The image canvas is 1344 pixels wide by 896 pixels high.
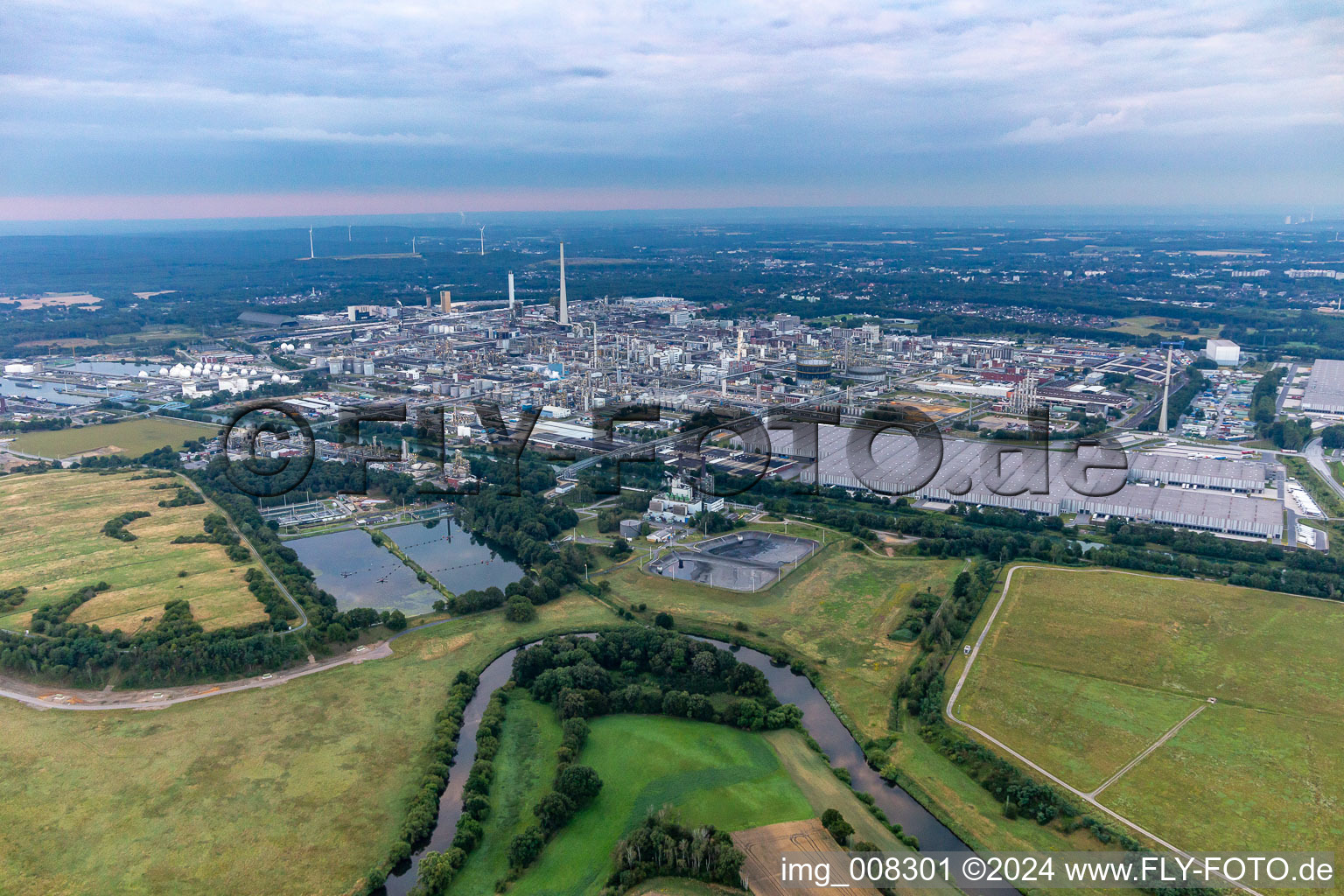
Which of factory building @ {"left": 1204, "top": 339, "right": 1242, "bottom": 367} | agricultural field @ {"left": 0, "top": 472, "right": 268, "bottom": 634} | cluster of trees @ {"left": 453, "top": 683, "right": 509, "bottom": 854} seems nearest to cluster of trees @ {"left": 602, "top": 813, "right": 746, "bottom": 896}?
cluster of trees @ {"left": 453, "top": 683, "right": 509, "bottom": 854}

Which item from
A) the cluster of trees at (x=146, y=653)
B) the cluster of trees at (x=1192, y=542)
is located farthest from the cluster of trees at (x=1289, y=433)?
the cluster of trees at (x=146, y=653)

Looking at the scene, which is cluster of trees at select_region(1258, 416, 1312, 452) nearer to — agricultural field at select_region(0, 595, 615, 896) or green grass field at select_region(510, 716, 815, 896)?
green grass field at select_region(510, 716, 815, 896)

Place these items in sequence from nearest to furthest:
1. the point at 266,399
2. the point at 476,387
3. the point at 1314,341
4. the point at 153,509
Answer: the point at 153,509 → the point at 266,399 → the point at 476,387 → the point at 1314,341

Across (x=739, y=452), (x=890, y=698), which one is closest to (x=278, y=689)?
(x=890, y=698)

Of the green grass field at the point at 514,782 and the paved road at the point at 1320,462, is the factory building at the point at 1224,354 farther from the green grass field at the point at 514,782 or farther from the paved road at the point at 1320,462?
the green grass field at the point at 514,782

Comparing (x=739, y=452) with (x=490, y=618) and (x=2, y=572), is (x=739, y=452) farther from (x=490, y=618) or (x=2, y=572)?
(x=2, y=572)

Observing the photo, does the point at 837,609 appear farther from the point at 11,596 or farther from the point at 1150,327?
the point at 1150,327
